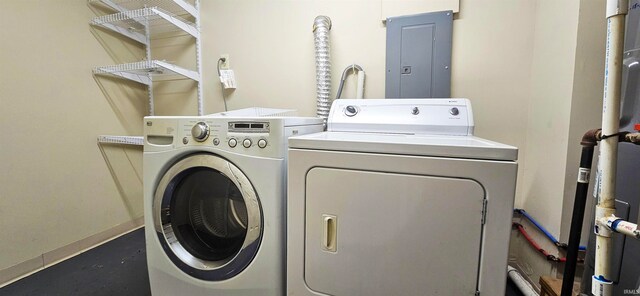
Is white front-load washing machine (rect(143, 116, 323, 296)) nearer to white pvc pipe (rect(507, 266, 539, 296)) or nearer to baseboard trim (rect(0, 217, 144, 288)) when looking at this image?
baseboard trim (rect(0, 217, 144, 288))

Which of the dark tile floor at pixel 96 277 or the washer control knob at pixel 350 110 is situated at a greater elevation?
the washer control knob at pixel 350 110

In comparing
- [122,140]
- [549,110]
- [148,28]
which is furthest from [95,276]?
[549,110]

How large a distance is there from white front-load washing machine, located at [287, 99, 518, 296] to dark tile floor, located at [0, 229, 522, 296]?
977 millimetres

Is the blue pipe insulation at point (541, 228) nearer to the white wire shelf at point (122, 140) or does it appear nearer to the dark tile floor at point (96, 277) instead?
the dark tile floor at point (96, 277)

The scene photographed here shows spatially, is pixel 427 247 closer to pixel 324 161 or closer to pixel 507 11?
pixel 324 161

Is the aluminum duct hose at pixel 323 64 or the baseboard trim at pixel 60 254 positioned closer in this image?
the baseboard trim at pixel 60 254

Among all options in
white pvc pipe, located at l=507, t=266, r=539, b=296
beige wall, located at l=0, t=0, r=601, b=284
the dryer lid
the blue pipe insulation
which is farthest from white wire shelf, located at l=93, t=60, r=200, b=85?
white pvc pipe, located at l=507, t=266, r=539, b=296

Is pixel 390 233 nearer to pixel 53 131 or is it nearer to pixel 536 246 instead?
pixel 536 246

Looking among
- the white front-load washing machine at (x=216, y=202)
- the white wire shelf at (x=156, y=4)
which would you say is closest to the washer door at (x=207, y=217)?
the white front-load washing machine at (x=216, y=202)

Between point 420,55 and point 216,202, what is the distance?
1408 millimetres

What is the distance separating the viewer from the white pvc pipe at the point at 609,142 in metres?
0.64

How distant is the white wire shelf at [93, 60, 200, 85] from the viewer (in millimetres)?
1650

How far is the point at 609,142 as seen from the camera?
66cm

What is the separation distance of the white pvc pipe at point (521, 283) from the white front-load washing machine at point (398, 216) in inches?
33.1
